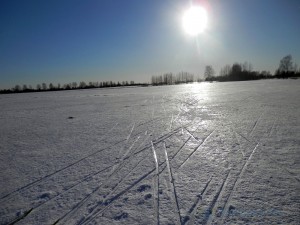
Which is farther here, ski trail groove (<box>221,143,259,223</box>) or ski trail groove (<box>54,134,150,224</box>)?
ski trail groove (<box>54,134,150,224</box>)

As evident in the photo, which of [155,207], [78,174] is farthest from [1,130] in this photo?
[155,207]

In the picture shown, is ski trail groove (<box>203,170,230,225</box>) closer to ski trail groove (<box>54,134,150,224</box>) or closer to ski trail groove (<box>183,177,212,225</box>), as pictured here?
ski trail groove (<box>183,177,212,225</box>)

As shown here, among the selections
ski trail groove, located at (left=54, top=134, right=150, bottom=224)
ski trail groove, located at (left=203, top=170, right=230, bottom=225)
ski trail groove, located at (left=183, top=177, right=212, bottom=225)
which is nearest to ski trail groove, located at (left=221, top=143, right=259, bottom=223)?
ski trail groove, located at (left=203, top=170, right=230, bottom=225)

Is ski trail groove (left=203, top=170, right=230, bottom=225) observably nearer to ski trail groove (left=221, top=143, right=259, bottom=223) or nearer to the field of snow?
the field of snow

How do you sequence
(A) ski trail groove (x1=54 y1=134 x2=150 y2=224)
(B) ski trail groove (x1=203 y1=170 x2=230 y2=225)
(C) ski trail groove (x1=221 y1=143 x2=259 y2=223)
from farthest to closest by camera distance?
(A) ski trail groove (x1=54 y1=134 x2=150 y2=224) < (C) ski trail groove (x1=221 y1=143 x2=259 y2=223) < (B) ski trail groove (x1=203 y1=170 x2=230 y2=225)

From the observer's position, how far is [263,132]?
23.2 ft

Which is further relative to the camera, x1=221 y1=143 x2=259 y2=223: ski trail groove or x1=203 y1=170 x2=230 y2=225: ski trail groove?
x1=221 y1=143 x2=259 y2=223: ski trail groove

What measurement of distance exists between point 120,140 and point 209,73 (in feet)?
406

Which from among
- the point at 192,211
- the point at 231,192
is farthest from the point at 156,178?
the point at 231,192

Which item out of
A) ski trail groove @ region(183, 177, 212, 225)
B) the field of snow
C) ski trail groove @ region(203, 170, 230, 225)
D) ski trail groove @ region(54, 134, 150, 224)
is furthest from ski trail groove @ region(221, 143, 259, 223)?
ski trail groove @ region(54, 134, 150, 224)

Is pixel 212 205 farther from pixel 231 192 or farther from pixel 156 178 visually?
pixel 156 178

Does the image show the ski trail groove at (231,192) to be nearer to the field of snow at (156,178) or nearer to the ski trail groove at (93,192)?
the field of snow at (156,178)

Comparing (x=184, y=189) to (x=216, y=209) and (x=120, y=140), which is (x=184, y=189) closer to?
(x=216, y=209)

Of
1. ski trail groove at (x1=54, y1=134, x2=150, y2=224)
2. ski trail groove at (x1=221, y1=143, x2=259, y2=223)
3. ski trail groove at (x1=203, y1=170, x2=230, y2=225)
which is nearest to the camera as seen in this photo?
ski trail groove at (x1=203, y1=170, x2=230, y2=225)
